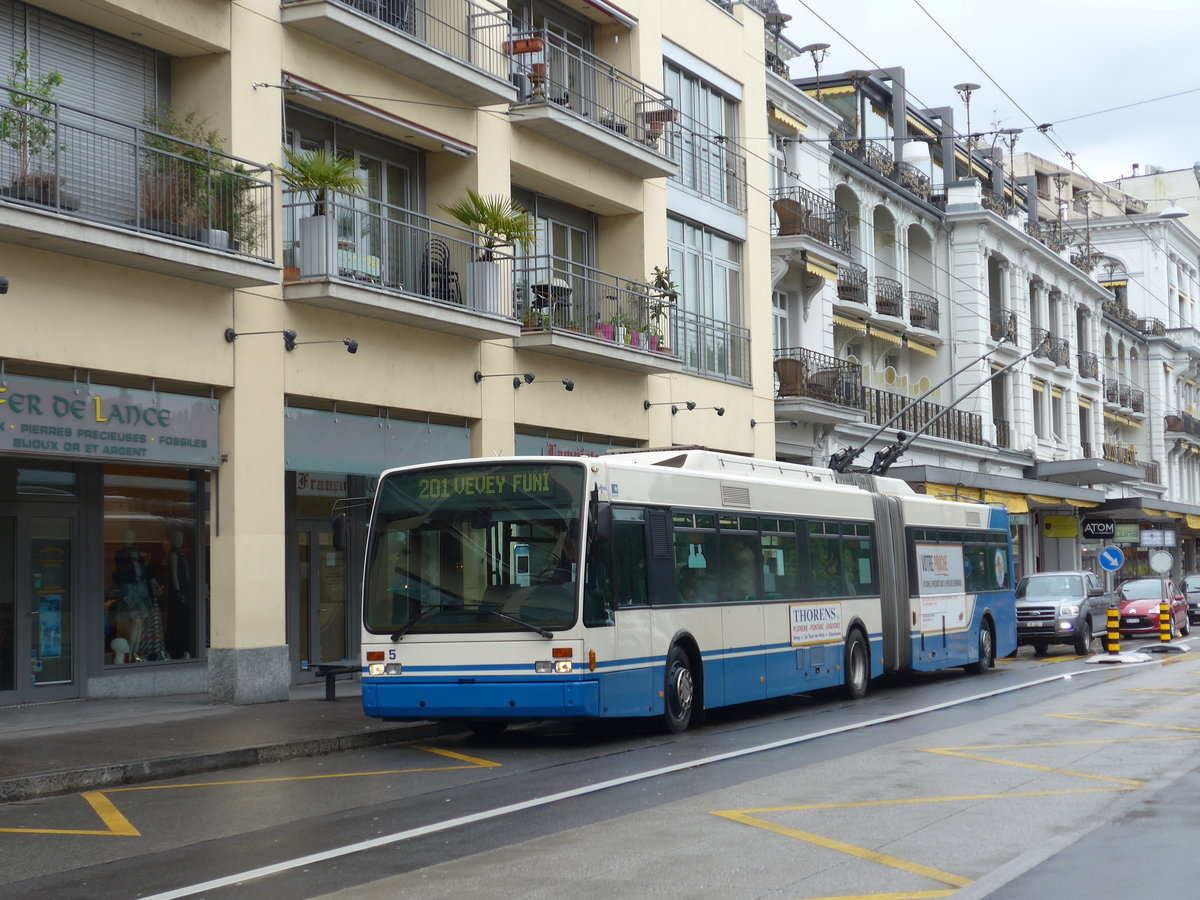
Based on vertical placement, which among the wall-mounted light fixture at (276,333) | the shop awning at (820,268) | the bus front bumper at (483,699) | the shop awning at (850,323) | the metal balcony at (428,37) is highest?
the metal balcony at (428,37)

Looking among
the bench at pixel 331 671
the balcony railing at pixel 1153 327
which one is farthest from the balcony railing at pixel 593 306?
the balcony railing at pixel 1153 327

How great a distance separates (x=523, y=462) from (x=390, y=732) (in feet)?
10.3

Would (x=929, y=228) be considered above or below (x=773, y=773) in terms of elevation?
above

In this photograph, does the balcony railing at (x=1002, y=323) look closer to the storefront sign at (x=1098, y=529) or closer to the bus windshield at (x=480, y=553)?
the storefront sign at (x=1098, y=529)

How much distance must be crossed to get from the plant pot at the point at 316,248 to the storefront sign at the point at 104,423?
2220 mm

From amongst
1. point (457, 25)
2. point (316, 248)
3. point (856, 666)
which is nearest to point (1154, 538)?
point (856, 666)

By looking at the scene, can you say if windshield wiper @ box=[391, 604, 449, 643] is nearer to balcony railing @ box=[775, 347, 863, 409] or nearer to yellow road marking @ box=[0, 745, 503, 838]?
yellow road marking @ box=[0, 745, 503, 838]

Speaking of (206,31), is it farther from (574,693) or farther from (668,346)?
(668,346)

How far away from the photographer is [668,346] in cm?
2820

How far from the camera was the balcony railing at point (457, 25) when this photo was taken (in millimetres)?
21891

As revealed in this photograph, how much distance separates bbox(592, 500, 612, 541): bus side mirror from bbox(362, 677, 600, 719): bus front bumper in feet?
4.46

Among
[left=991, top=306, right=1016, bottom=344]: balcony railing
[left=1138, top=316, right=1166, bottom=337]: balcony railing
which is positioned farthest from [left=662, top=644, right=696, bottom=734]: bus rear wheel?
[left=1138, top=316, right=1166, bottom=337]: balcony railing

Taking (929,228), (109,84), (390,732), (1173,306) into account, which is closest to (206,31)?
(109,84)

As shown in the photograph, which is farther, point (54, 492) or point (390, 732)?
point (54, 492)
